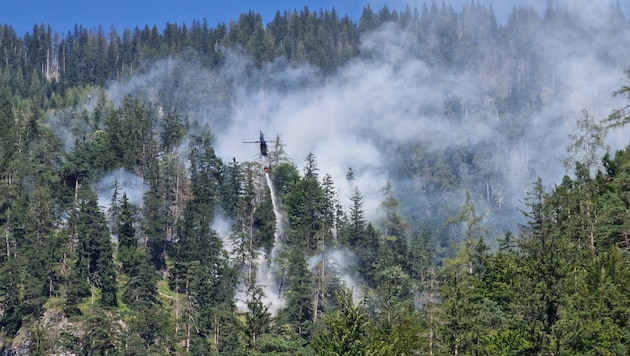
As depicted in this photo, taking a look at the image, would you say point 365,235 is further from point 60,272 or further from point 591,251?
point 591,251

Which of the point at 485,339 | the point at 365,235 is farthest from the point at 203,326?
the point at 485,339

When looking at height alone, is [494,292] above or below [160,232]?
below

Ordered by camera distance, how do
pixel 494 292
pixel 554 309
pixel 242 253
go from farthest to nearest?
1. pixel 242 253
2. pixel 494 292
3. pixel 554 309

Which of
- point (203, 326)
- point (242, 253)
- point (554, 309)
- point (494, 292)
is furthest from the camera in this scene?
point (242, 253)

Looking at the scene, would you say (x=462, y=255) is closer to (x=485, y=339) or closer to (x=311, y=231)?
(x=485, y=339)

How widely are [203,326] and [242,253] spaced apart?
88.6 feet

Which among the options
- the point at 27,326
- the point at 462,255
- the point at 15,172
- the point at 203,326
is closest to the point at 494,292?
the point at 462,255

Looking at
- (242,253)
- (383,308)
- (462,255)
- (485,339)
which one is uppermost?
(242,253)

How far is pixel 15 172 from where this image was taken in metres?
124

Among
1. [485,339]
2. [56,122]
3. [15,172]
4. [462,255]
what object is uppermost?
[56,122]

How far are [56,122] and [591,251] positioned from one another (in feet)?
439

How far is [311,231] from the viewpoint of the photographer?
12850 cm

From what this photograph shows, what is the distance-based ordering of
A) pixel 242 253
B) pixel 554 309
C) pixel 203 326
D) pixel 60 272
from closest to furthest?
pixel 554 309
pixel 203 326
pixel 60 272
pixel 242 253

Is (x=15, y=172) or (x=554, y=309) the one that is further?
(x=15, y=172)
